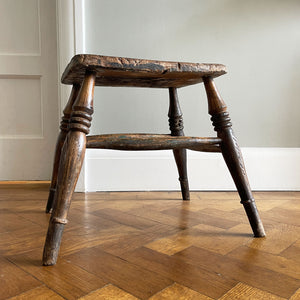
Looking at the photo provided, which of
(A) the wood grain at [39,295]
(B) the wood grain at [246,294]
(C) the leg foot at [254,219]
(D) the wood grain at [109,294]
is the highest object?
(C) the leg foot at [254,219]

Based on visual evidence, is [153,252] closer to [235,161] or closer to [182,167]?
[235,161]

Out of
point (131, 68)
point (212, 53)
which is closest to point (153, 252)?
point (131, 68)

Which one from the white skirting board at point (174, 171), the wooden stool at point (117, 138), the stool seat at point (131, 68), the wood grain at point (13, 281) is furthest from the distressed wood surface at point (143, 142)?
the white skirting board at point (174, 171)

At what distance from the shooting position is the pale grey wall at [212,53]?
1282 mm

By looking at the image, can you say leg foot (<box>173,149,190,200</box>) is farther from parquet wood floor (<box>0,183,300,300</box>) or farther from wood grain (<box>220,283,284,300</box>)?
wood grain (<box>220,283,284,300</box>)

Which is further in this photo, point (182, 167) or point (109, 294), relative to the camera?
point (182, 167)

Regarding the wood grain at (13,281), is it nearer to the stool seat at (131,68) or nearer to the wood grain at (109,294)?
the wood grain at (109,294)

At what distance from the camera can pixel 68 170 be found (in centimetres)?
61

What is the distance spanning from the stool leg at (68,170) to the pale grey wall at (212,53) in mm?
654

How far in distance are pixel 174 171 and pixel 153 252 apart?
26.6 inches

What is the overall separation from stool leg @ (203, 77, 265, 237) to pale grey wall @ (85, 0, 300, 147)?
21.6 inches

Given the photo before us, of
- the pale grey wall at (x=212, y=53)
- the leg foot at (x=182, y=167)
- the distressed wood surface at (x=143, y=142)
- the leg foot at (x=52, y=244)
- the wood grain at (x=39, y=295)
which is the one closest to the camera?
the wood grain at (x=39, y=295)

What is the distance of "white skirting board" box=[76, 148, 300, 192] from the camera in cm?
129

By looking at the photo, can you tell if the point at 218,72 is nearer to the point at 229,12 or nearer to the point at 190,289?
the point at 190,289
